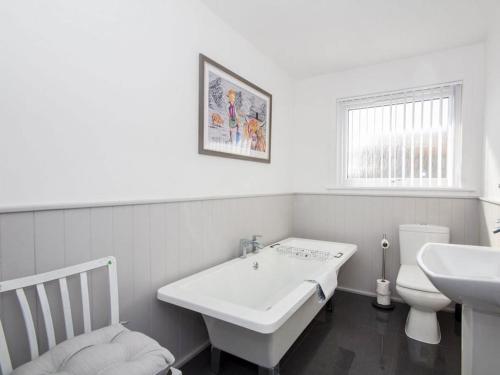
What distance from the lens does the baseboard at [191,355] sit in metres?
1.84

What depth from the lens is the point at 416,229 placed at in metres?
2.63

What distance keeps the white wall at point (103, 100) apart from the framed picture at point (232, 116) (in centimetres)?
9

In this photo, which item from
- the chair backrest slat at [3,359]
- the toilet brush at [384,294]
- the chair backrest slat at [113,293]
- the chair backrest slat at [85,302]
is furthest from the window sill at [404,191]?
the chair backrest slat at [3,359]

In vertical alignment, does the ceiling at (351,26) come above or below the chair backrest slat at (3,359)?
above

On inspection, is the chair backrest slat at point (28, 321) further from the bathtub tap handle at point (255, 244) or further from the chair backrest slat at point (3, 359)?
the bathtub tap handle at point (255, 244)

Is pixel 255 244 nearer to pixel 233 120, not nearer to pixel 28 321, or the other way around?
pixel 233 120

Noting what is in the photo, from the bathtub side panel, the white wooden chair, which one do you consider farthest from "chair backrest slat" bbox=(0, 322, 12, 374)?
the bathtub side panel

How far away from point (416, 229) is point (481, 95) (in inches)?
52.4

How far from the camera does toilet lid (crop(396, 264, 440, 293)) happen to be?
206cm

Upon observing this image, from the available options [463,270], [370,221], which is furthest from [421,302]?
[370,221]

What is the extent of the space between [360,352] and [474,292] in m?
1.26

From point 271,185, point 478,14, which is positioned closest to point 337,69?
point 478,14

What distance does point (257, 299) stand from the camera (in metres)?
2.21

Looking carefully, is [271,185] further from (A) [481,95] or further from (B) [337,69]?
(A) [481,95]
